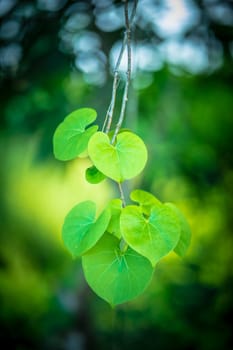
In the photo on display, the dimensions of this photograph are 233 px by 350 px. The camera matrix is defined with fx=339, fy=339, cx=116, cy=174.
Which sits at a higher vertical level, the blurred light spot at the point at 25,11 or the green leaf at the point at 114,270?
the blurred light spot at the point at 25,11

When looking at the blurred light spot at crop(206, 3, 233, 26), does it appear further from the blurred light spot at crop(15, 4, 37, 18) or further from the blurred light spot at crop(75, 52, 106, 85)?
the blurred light spot at crop(15, 4, 37, 18)

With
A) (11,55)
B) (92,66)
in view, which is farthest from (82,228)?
(11,55)

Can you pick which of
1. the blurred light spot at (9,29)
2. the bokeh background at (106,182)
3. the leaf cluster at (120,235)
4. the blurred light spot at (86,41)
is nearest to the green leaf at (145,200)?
the leaf cluster at (120,235)

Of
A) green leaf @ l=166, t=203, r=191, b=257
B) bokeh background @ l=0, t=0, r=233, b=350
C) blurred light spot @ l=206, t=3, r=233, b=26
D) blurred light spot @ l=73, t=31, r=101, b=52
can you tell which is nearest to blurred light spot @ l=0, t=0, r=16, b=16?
bokeh background @ l=0, t=0, r=233, b=350

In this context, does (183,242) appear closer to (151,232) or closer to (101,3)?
(151,232)

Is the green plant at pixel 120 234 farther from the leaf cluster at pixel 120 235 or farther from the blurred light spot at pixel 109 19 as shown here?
the blurred light spot at pixel 109 19

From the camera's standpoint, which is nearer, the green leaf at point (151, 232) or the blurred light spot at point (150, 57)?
the green leaf at point (151, 232)
